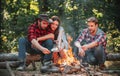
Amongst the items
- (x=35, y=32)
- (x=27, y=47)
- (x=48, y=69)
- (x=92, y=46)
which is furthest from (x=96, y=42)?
(x=27, y=47)

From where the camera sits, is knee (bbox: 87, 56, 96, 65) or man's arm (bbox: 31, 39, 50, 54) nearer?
man's arm (bbox: 31, 39, 50, 54)

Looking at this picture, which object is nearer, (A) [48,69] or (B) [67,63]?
(A) [48,69]

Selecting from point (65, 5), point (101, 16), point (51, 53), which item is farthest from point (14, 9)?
point (51, 53)

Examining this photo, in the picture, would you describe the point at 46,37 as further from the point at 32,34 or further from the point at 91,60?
the point at 91,60

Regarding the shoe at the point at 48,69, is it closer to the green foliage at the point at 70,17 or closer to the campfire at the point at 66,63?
the campfire at the point at 66,63

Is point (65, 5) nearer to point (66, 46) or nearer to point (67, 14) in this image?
point (67, 14)

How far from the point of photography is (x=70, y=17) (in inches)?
476

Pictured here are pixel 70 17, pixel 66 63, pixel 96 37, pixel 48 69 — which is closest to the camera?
pixel 48 69

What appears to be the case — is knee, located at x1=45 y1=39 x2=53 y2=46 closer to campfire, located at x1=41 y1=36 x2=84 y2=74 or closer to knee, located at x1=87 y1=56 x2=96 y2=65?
campfire, located at x1=41 y1=36 x2=84 y2=74

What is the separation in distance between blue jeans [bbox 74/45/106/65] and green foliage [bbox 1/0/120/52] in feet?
13.3

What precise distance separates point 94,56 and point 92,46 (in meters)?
0.34

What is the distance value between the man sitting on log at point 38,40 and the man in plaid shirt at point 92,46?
842 mm

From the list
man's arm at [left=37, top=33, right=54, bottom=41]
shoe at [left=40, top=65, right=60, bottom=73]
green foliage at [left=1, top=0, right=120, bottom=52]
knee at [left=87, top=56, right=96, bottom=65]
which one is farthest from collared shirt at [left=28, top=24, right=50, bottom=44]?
green foliage at [left=1, top=0, right=120, bottom=52]

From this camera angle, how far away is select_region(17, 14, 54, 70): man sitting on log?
6.93 m
